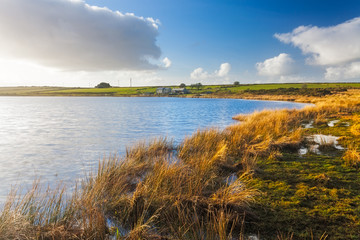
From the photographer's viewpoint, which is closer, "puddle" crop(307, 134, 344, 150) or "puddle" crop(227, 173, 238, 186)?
"puddle" crop(227, 173, 238, 186)

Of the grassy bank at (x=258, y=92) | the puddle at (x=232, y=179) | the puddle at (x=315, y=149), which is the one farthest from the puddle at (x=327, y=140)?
the grassy bank at (x=258, y=92)

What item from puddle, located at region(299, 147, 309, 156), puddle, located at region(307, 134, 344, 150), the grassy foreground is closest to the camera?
the grassy foreground

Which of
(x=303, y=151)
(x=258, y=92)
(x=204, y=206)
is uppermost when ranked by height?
(x=258, y=92)

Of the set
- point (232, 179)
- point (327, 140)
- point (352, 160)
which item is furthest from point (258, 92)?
point (232, 179)

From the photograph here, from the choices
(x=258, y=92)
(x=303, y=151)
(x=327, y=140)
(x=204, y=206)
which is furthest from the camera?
(x=258, y=92)

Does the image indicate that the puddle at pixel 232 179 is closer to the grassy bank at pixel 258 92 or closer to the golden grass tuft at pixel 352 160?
the golden grass tuft at pixel 352 160

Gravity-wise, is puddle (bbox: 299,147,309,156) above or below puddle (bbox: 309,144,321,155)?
below

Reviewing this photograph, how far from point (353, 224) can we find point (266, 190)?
1.99 m

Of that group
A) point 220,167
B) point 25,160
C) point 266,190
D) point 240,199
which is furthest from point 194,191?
point 25,160

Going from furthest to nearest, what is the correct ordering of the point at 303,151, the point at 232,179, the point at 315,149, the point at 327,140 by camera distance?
the point at 327,140 → the point at 315,149 → the point at 303,151 → the point at 232,179

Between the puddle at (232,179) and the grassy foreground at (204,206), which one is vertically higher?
the grassy foreground at (204,206)

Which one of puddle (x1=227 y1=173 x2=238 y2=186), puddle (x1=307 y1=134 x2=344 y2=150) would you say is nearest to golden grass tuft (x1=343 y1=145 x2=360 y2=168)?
puddle (x1=307 y1=134 x2=344 y2=150)

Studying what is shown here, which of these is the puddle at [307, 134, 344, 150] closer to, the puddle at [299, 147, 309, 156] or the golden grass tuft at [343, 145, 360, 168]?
the puddle at [299, 147, 309, 156]

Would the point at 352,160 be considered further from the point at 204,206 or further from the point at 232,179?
the point at 204,206
